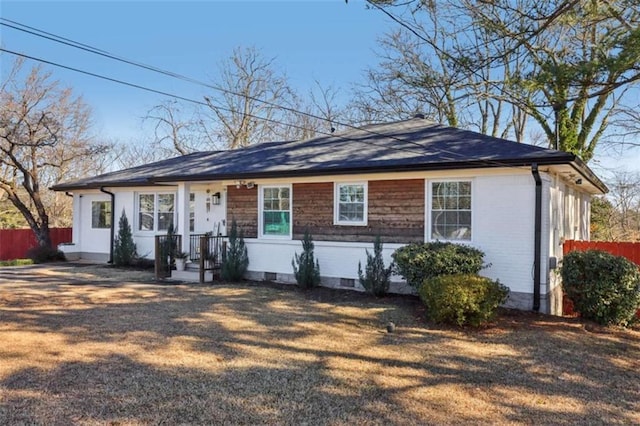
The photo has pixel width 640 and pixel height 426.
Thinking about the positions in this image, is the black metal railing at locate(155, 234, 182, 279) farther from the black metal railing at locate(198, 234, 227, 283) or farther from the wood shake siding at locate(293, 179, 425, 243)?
the wood shake siding at locate(293, 179, 425, 243)

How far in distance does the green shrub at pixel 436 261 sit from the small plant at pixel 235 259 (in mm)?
4185

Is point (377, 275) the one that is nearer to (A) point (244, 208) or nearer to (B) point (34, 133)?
(A) point (244, 208)

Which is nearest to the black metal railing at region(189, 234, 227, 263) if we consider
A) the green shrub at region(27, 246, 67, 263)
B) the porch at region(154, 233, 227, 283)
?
the porch at region(154, 233, 227, 283)

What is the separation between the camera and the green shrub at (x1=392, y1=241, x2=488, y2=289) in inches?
314

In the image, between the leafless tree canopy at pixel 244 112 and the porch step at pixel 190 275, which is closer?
the porch step at pixel 190 275

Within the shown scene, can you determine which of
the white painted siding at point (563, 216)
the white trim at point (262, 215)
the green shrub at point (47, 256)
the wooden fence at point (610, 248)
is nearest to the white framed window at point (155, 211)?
the green shrub at point (47, 256)

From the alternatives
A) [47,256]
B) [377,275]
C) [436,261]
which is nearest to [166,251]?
[377,275]

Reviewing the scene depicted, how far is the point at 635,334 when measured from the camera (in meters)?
6.95

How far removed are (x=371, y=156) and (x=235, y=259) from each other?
4055mm

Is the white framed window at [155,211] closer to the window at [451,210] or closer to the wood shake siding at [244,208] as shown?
the wood shake siding at [244,208]

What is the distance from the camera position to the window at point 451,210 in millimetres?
9031

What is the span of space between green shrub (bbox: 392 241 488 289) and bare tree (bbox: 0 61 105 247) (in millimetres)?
14046

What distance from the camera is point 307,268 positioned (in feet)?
33.1

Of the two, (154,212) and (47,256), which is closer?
(154,212)
